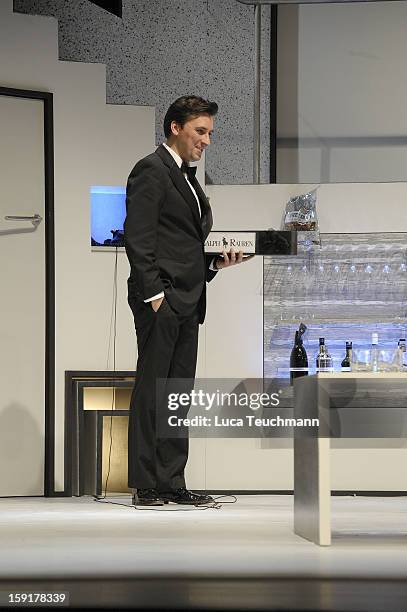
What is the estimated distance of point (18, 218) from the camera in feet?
12.4

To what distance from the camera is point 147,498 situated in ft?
9.23

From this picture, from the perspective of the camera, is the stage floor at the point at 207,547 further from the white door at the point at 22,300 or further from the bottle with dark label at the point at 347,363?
the white door at the point at 22,300

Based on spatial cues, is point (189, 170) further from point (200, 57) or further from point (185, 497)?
point (185, 497)

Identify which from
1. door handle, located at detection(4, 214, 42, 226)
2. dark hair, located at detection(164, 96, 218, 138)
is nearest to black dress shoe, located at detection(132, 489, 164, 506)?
dark hair, located at detection(164, 96, 218, 138)

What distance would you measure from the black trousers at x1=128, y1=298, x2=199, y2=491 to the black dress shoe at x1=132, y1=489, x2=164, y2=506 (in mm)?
30

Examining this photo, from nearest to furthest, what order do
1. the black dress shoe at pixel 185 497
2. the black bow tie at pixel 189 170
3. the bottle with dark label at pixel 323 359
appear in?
the bottle with dark label at pixel 323 359, the black bow tie at pixel 189 170, the black dress shoe at pixel 185 497

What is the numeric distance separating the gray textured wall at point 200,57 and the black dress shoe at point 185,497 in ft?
2.55

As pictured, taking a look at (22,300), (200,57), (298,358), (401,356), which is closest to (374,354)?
Result: (401,356)

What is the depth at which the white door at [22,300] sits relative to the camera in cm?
380

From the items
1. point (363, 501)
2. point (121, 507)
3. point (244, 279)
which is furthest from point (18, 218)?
point (363, 501)

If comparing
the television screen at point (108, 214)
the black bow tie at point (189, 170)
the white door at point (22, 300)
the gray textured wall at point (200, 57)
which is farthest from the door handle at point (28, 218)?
the black bow tie at point (189, 170)

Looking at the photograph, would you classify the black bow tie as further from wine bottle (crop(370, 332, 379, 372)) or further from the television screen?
wine bottle (crop(370, 332, 379, 372))

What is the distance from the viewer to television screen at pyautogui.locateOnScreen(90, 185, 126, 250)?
2891 millimetres

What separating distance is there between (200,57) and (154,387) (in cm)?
73
